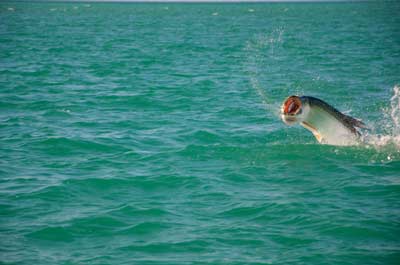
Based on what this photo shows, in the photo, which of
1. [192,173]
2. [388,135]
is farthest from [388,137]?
[192,173]

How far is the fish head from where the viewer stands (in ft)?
42.6

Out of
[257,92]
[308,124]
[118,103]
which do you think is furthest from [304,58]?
[308,124]

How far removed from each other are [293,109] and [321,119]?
4.43 ft

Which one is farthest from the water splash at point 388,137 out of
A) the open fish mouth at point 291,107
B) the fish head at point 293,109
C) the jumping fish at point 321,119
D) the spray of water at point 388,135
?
the open fish mouth at point 291,107

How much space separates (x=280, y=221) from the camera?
1186cm

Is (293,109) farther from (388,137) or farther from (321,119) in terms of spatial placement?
(388,137)

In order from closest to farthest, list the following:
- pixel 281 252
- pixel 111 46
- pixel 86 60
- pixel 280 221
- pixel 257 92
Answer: pixel 281 252 → pixel 280 221 → pixel 257 92 → pixel 86 60 → pixel 111 46

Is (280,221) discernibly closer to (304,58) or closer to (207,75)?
(207,75)

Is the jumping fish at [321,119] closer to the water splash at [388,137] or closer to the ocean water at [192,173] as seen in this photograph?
the ocean water at [192,173]

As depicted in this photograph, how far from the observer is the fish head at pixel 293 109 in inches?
512

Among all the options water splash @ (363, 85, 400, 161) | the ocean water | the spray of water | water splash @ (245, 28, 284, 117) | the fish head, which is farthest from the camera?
water splash @ (245, 28, 284, 117)

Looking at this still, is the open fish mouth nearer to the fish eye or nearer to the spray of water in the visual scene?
the fish eye

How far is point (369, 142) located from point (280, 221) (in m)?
5.76

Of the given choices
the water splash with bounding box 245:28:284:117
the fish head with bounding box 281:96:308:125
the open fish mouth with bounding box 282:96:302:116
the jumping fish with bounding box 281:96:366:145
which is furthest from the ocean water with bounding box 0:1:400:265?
the open fish mouth with bounding box 282:96:302:116
